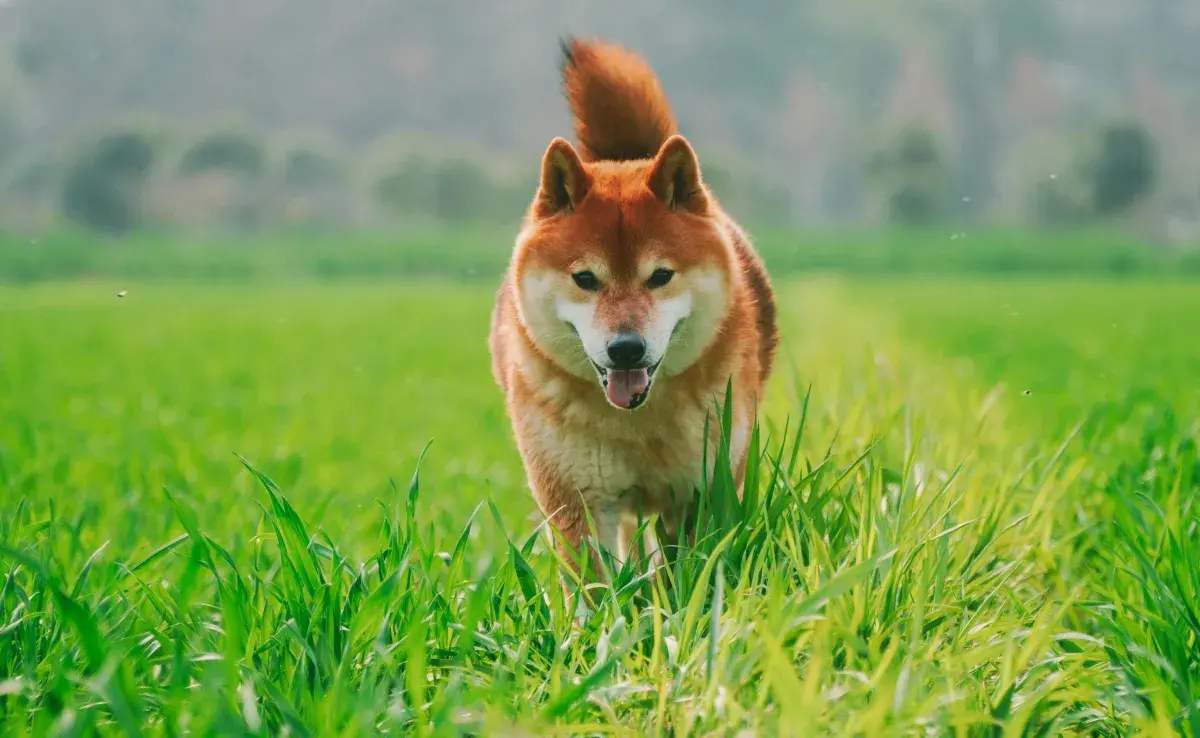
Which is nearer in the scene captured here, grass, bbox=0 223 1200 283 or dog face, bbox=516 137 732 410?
dog face, bbox=516 137 732 410

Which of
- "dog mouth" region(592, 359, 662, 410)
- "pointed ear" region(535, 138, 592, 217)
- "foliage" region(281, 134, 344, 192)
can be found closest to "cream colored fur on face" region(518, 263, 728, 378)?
"dog mouth" region(592, 359, 662, 410)

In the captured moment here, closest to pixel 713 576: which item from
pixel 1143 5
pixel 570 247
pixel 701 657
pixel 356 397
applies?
pixel 701 657

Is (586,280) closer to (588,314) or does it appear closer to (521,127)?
(588,314)

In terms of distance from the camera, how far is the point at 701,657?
87.6 inches

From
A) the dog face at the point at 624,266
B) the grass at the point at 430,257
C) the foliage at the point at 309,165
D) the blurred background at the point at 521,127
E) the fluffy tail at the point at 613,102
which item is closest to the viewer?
the dog face at the point at 624,266

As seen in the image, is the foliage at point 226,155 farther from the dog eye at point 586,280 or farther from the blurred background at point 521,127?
the dog eye at point 586,280

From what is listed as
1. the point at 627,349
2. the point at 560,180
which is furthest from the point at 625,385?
the point at 560,180

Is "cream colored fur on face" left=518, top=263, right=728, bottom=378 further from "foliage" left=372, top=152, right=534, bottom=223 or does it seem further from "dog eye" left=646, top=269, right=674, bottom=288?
"foliage" left=372, top=152, right=534, bottom=223

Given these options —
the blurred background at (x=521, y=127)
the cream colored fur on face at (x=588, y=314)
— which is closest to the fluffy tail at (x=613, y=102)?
the blurred background at (x=521, y=127)

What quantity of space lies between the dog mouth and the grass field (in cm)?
35

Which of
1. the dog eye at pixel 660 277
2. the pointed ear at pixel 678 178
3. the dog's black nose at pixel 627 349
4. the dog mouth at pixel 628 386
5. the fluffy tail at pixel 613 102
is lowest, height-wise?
the dog mouth at pixel 628 386

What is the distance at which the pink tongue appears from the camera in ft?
9.39

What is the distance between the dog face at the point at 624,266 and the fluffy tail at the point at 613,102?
21.9 inches

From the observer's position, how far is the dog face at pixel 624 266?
294cm
